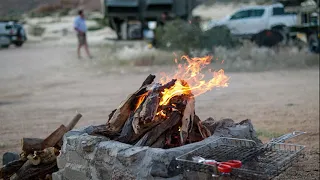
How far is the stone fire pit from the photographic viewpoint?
4.40 metres

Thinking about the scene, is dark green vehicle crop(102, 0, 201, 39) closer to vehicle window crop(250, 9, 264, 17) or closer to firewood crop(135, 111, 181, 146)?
vehicle window crop(250, 9, 264, 17)

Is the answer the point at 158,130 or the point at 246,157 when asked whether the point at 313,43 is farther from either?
the point at 246,157

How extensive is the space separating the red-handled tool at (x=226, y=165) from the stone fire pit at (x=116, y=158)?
40 centimetres

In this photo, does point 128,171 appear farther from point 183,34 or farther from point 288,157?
point 183,34

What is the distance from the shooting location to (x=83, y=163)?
487 cm

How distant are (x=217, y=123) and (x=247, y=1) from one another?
38.1m

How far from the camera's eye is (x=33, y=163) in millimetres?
5578

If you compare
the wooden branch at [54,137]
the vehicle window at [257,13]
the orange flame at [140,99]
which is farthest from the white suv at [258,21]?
the orange flame at [140,99]

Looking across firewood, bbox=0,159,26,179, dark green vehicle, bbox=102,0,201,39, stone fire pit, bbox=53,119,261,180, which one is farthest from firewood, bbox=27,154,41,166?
dark green vehicle, bbox=102,0,201,39

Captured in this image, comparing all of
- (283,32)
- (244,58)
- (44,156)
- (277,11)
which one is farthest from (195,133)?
(277,11)

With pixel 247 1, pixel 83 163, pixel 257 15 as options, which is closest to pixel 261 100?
pixel 83 163

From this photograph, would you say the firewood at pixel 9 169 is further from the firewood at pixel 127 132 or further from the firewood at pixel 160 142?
the firewood at pixel 160 142

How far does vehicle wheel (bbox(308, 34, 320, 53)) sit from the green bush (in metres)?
2.23

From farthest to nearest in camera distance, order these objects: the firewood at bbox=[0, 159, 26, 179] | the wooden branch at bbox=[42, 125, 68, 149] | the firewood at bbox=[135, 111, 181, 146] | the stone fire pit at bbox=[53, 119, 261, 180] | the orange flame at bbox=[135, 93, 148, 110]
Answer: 1. the wooden branch at bbox=[42, 125, 68, 149]
2. the firewood at bbox=[0, 159, 26, 179]
3. the orange flame at bbox=[135, 93, 148, 110]
4. the firewood at bbox=[135, 111, 181, 146]
5. the stone fire pit at bbox=[53, 119, 261, 180]
